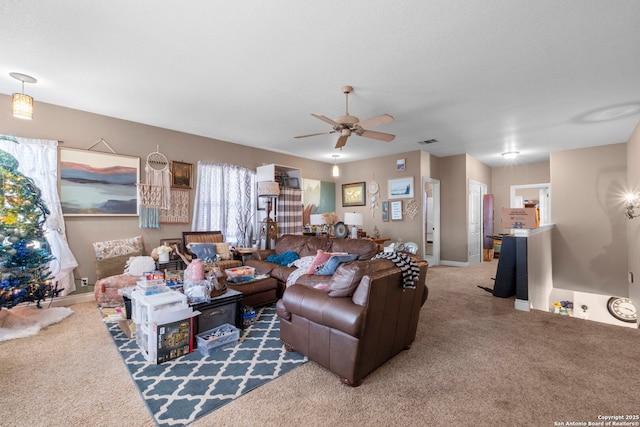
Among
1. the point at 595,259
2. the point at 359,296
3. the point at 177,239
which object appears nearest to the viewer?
the point at 359,296

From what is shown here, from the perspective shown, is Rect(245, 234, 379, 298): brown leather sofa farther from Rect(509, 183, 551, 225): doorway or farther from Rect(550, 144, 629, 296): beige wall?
Rect(509, 183, 551, 225): doorway

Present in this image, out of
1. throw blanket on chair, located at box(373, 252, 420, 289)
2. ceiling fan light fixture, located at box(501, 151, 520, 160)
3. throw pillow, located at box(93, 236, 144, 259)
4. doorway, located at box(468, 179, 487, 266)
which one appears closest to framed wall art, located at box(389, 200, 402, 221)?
doorway, located at box(468, 179, 487, 266)

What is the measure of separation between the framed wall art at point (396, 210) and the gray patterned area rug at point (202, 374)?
453cm

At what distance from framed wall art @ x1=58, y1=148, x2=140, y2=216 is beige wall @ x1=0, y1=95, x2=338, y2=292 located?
0.37ft

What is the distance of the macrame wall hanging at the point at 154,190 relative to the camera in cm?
448

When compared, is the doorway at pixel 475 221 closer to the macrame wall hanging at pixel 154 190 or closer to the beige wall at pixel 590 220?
the beige wall at pixel 590 220

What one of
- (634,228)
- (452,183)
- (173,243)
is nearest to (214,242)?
(173,243)

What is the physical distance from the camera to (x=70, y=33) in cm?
232

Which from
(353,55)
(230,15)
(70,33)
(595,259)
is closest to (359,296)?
(353,55)

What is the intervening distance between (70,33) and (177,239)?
126 inches

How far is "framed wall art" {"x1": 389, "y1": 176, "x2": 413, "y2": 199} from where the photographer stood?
6.40 m

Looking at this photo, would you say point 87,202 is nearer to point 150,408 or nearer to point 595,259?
point 150,408

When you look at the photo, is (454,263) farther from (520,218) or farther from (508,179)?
(508,179)

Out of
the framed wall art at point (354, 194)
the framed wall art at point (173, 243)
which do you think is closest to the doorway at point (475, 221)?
the framed wall art at point (354, 194)
